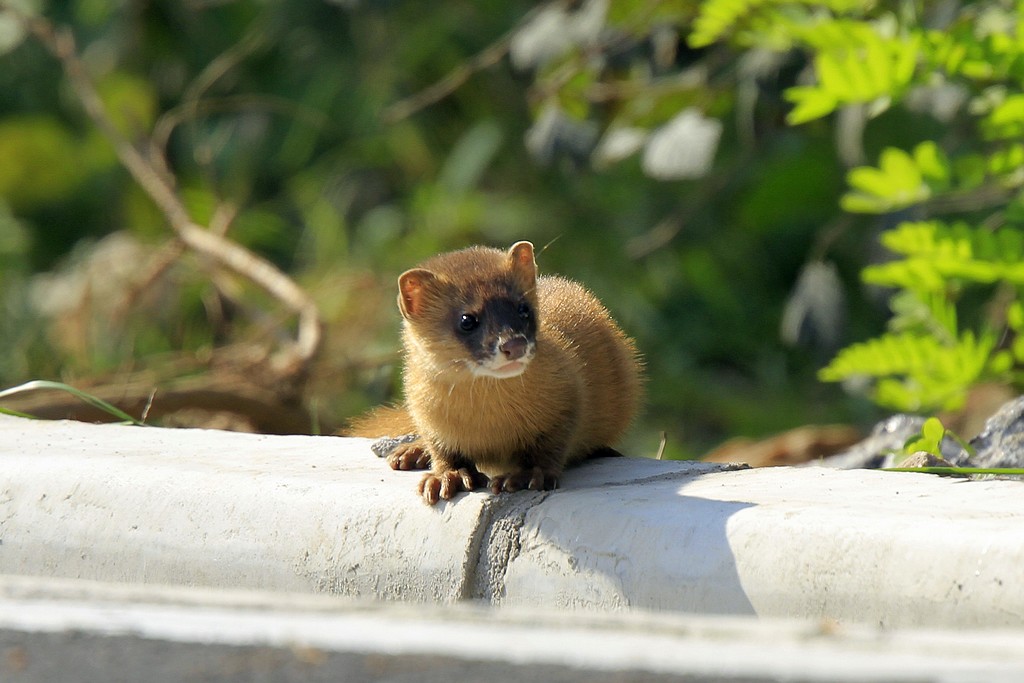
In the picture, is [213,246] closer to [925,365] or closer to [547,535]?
[925,365]

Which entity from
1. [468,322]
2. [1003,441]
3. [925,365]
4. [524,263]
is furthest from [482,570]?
[925,365]

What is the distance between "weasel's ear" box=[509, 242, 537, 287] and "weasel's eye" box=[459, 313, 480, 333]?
186mm

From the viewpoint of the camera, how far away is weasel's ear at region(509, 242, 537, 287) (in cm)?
360

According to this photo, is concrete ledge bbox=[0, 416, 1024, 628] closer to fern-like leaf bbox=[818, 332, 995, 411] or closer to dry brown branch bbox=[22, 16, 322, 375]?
fern-like leaf bbox=[818, 332, 995, 411]

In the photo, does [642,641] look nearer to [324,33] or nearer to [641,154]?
[641,154]

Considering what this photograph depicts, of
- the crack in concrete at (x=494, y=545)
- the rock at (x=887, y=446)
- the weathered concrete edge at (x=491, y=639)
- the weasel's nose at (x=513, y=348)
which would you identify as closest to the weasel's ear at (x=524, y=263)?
the weasel's nose at (x=513, y=348)

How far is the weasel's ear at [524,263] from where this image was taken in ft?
Result: 11.8

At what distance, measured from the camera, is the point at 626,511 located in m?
2.87

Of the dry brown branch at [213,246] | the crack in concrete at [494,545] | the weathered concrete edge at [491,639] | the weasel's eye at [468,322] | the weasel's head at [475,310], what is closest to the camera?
the weathered concrete edge at [491,639]

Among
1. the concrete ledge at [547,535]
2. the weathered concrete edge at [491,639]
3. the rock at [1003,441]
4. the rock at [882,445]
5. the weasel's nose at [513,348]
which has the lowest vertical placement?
the rock at [882,445]

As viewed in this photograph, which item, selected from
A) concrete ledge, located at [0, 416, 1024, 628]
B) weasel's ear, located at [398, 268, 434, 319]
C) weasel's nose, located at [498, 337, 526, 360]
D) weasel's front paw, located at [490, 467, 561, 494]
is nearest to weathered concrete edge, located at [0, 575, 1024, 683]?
concrete ledge, located at [0, 416, 1024, 628]

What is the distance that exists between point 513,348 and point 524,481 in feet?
1.03

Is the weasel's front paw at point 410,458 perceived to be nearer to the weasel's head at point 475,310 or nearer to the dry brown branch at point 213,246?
the weasel's head at point 475,310

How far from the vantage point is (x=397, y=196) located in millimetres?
10016
